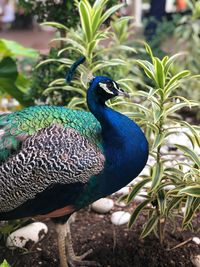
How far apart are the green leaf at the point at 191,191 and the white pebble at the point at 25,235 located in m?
0.89

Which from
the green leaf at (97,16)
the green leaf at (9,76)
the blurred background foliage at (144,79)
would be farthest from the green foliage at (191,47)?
the green leaf at (97,16)

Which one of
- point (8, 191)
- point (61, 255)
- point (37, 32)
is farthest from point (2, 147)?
point (37, 32)

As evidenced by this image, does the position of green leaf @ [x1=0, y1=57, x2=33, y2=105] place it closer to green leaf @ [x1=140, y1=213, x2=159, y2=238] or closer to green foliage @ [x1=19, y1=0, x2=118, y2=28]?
green foliage @ [x1=19, y1=0, x2=118, y2=28]

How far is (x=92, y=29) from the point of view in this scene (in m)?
2.84

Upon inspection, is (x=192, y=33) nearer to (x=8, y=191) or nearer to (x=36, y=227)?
(x=36, y=227)

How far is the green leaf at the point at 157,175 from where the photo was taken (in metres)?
2.38

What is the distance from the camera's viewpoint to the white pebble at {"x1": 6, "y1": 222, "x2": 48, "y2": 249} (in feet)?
9.01

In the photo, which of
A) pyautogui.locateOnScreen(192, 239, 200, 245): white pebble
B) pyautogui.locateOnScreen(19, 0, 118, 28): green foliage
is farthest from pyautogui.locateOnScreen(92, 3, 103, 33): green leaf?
pyautogui.locateOnScreen(192, 239, 200, 245): white pebble

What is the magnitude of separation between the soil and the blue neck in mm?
550

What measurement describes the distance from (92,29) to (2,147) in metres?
0.94

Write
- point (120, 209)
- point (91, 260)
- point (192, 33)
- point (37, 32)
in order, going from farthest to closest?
point (37, 32) → point (192, 33) → point (120, 209) → point (91, 260)

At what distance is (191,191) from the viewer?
7.52ft

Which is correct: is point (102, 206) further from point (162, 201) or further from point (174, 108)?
point (174, 108)

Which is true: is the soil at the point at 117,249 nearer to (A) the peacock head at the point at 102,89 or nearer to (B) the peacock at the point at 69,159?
(B) the peacock at the point at 69,159
